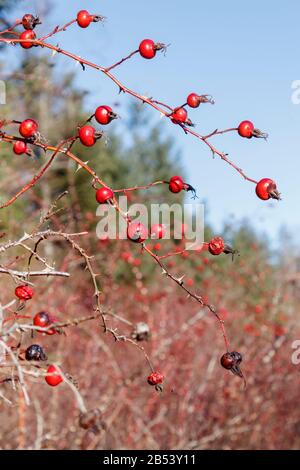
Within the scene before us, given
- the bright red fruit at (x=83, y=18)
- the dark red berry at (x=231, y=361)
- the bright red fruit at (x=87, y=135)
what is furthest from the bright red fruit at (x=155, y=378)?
the bright red fruit at (x=83, y=18)

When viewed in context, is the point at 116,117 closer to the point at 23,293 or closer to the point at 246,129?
the point at 246,129

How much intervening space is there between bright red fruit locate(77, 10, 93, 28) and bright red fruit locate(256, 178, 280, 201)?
0.75m

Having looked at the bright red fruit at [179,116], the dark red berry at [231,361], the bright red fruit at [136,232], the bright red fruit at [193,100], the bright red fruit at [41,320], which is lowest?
the dark red berry at [231,361]

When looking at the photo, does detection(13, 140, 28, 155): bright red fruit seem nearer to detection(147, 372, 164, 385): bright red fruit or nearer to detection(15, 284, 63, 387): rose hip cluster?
detection(15, 284, 63, 387): rose hip cluster

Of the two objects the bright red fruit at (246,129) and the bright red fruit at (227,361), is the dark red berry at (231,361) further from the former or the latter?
the bright red fruit at (246,129)

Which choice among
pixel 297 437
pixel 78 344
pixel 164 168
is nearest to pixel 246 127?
pixel 297 437

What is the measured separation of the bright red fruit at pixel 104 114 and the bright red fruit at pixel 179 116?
0.60ft

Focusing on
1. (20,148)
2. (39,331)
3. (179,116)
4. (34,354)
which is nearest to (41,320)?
(34,354)

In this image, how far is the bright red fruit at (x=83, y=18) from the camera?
1.77 meters

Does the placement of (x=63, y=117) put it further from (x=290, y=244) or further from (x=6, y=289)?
(x=290, y=244)

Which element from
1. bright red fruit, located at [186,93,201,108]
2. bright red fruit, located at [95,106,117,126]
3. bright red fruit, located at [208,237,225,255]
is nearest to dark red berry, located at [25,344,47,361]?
bright red fruit, located at [208,237,225,255]

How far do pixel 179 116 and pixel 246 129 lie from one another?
0.74 ft
